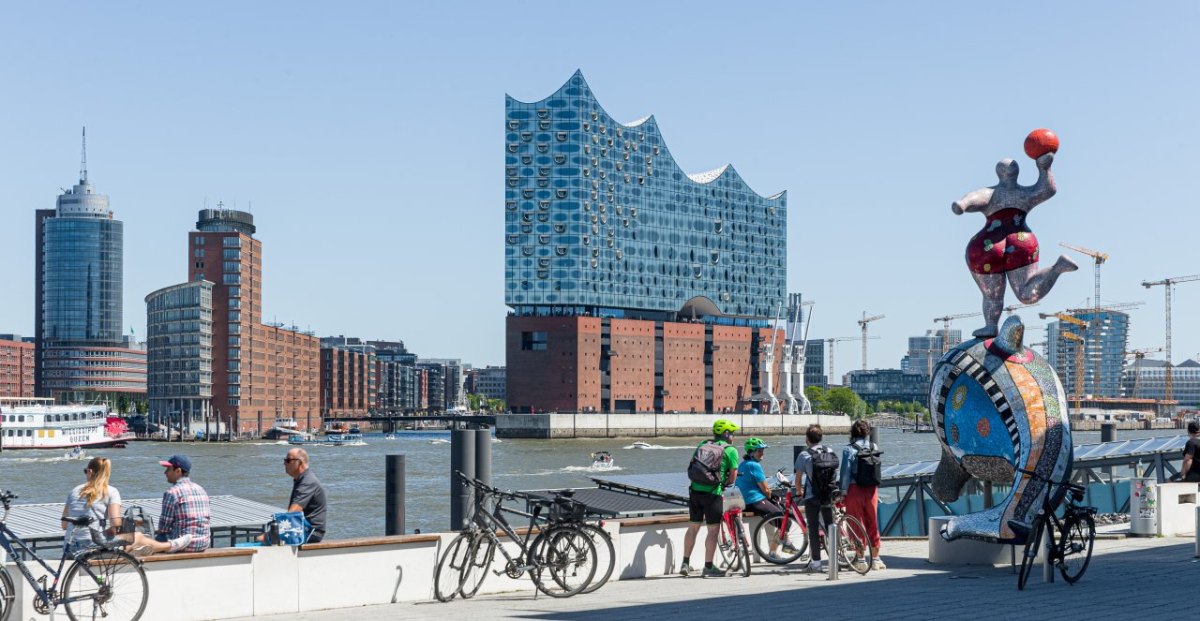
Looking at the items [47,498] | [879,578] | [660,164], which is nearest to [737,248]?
[660,164]

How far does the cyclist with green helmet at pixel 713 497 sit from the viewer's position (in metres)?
14.9

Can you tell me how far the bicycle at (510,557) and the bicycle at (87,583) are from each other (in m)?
3.04

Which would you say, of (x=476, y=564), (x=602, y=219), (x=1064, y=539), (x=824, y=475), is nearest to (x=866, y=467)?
(x=824, y=475)

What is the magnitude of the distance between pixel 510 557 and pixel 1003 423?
5.94m

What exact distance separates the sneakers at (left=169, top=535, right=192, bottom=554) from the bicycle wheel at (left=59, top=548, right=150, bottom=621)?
598 millimetres

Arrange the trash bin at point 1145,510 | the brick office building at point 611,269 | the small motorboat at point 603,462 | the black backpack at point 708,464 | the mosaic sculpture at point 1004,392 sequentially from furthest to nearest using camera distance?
the brick office building at point 611,269 < the small motorboat at point 603,462 < the trash bin at point 1145,510 < the mosaic sculpture at point 1004,392 < the black backpack at point 708,464

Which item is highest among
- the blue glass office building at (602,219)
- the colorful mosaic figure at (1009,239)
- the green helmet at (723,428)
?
the blue glass office building at (602,219)

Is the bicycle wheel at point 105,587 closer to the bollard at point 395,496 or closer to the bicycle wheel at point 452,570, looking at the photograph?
the bicycle wheel at point 452,570

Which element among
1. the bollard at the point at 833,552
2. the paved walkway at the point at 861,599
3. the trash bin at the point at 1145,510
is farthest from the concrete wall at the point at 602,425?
the bollard at the point at 833,552

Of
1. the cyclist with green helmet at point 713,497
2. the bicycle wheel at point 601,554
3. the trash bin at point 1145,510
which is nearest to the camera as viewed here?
the bicycle wheel at point 601,554

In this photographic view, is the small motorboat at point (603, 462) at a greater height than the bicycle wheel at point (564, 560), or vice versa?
the bicycle wheel at point (564, 560)

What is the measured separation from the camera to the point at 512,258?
15875 centimetres

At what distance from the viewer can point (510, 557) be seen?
13.9 m

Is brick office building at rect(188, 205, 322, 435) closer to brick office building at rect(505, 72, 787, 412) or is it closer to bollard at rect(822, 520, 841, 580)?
brick office building at rect(505, 72, 787, 412)
